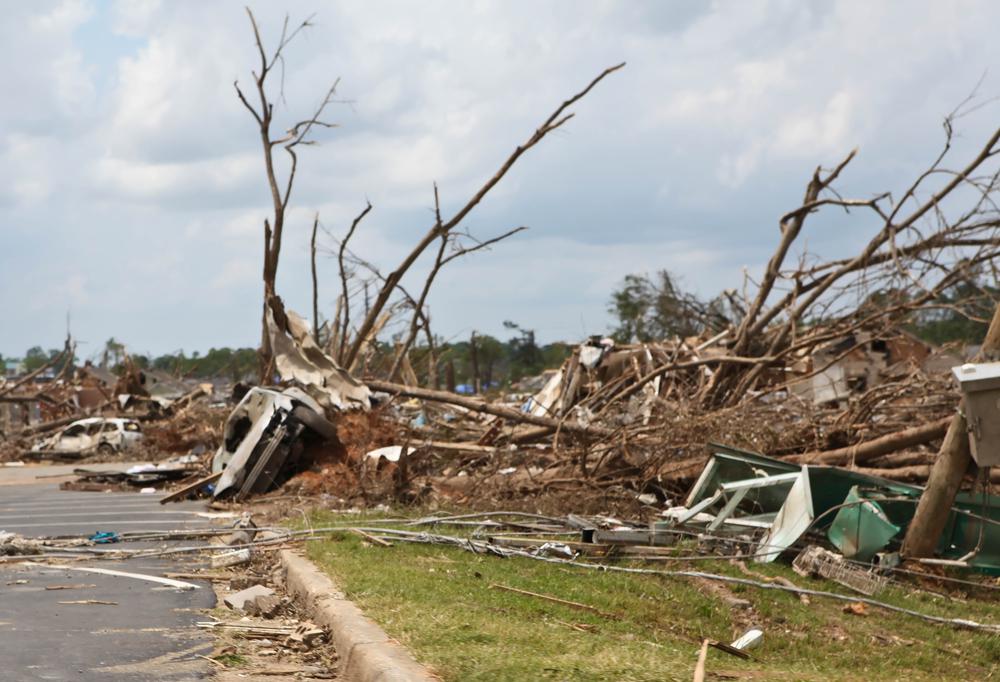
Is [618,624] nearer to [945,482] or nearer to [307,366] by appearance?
[945,482]

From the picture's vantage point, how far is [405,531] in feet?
32.7

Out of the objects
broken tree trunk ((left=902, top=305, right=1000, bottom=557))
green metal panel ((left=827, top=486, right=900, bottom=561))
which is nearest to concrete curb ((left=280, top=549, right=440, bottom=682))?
green metal panel ((left=827, top=486, right=900, bottom=561))

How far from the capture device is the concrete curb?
16.4 feet

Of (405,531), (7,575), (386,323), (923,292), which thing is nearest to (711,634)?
(405,531)

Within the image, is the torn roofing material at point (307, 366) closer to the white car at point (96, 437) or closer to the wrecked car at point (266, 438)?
the wrecked car at point (266, 438)

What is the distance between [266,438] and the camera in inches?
606

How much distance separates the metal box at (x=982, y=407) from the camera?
923 centimetres

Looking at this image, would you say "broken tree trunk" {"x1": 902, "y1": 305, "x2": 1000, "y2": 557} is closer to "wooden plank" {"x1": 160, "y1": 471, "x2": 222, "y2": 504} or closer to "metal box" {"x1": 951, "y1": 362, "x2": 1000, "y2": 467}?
"metal box" {"x1": 951, "y1": 362, "x2": 1000, "y2": 467}

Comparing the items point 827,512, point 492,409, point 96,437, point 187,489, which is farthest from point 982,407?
point 96,437

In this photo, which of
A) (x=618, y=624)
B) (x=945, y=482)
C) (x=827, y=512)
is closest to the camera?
(x=618, y=624)

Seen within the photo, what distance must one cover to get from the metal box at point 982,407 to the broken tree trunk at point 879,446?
1.93m

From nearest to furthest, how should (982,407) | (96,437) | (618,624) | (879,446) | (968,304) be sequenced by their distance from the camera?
1. (618,624)
2. (982,407)
3. (879,446)
4. (968,304)
5. (96,437)

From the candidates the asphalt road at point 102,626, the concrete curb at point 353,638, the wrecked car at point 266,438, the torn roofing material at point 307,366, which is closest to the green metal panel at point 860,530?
the concrete curb at point 353,638

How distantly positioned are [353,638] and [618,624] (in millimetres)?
1893
